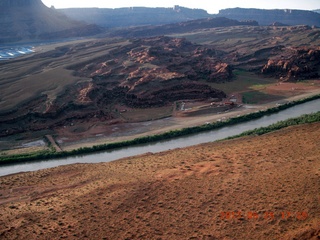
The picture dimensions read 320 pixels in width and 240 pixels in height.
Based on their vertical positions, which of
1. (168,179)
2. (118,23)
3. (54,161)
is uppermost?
(118,23)

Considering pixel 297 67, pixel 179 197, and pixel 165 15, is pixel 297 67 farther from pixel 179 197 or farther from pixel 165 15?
pixel 165 15

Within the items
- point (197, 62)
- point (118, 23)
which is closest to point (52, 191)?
point (197, 62)

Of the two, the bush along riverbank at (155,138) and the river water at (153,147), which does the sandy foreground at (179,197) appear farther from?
the bush along riverbank at (155,138)

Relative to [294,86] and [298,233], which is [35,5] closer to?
[294,86]

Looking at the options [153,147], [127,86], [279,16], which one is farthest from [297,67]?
[279,16]

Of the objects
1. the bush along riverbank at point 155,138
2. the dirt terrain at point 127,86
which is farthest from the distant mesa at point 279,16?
the bush along riverbank at point 155,138

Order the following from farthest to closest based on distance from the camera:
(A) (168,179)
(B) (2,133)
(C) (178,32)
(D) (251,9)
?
(D) (251,9) < (C) (178,32) < (B) (2,133) < (A) (168,179)
